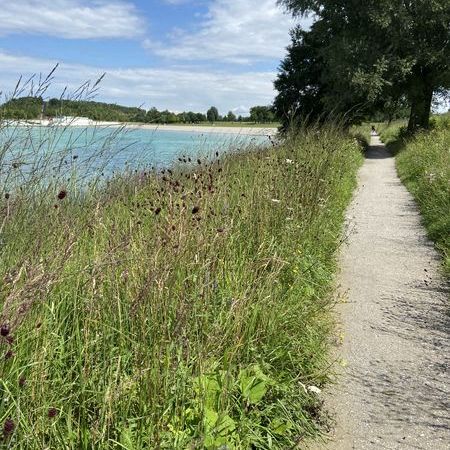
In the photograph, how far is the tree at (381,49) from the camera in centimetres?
2339

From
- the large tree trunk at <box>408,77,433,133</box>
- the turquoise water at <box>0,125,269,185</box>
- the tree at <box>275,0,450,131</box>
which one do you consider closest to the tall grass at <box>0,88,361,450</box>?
the turquoise water at <box>0,125,269,185</box>

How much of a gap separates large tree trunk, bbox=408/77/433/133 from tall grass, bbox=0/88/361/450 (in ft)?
84.2

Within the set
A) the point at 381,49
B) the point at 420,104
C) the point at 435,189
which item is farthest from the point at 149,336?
the point at 420,104

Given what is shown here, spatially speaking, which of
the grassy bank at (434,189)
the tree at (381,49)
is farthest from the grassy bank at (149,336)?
the tree at (381,49)

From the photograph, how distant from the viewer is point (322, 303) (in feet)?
13.8

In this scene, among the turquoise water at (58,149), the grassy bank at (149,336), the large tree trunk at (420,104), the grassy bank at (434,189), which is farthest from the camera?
the large tree trunk at (420,104)

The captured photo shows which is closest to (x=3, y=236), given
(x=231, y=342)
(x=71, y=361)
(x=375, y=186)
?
(x=71, y=361)

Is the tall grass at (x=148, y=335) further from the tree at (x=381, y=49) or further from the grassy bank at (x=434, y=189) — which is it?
the tree at (x=381, y=49)

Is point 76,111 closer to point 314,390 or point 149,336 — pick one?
point 149,336

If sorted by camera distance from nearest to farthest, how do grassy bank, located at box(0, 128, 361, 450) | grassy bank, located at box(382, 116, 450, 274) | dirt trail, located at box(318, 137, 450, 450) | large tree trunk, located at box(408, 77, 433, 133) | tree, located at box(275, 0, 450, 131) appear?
grassy bank, located at box(0, 128, 361, 450)
dirt trail, located at box(318, 137, 450, 450)
grassy bank, located at box(382, 116, 450, 274)
tree, located at box(275, 0, 450, 131)
large tree trunk, located at box(408, 77, 433, 133)

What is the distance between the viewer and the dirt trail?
9.89 feet

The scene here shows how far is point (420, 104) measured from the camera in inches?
1113

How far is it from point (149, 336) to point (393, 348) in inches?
88.0

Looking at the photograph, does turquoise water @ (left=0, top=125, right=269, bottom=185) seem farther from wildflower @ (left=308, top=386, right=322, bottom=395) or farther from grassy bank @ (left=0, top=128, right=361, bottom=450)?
wildflower @ (left=308, top=386, right=322, bottom=395)
